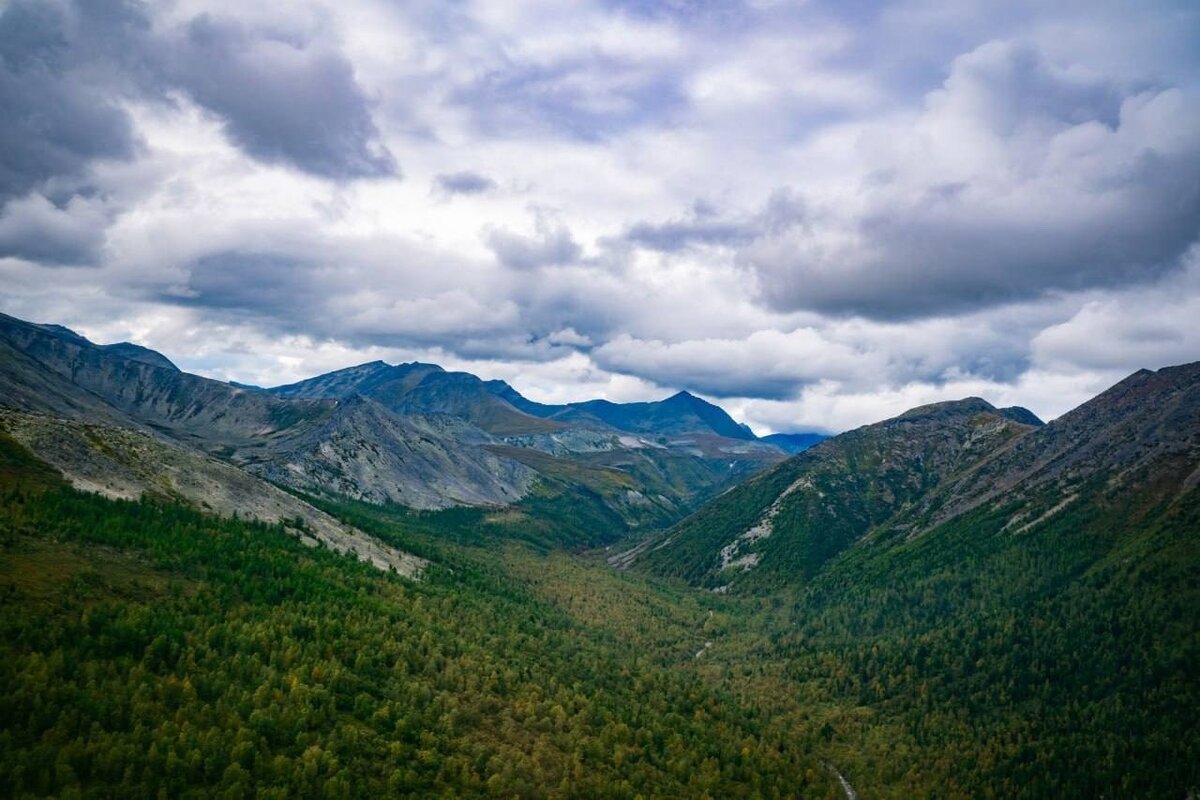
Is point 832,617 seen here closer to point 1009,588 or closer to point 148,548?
point 1009,588

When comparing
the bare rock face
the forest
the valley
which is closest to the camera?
the forest

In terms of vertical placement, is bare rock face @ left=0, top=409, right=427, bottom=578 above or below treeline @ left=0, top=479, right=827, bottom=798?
above

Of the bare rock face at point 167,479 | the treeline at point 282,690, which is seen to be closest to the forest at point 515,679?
the treeline at point 282,690

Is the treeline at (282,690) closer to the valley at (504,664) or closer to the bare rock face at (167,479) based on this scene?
the valley at (504,664)

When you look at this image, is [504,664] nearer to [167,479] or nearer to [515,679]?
[515,679]

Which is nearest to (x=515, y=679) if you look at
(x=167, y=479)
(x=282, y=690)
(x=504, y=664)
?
(x=504, y=664)

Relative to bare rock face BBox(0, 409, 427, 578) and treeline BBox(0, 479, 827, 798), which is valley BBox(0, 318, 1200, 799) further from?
bare rock face BBox(0, 409, 427, 578)

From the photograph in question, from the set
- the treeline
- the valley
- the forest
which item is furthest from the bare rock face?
the treeline

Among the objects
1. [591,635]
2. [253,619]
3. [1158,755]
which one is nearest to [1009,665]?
Result: [1158,755]
